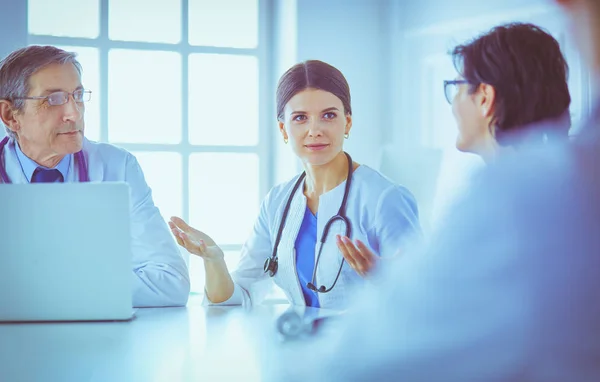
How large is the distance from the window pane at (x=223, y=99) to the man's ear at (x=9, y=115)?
1.17m

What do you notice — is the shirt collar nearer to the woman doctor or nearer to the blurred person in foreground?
the woman doctor

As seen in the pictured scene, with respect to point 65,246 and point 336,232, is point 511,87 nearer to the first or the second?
point 65,246

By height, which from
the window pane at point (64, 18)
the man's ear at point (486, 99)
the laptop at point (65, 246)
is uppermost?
the window pane at point (64, 18)

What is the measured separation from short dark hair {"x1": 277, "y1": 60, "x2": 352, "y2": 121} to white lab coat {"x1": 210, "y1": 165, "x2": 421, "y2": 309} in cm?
24

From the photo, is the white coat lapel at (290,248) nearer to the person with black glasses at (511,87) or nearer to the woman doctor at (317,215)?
the woman doctor at (317,215)

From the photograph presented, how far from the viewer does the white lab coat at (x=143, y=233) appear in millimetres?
1381

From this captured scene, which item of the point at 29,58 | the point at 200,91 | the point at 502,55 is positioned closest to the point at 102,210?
the point at 502,55

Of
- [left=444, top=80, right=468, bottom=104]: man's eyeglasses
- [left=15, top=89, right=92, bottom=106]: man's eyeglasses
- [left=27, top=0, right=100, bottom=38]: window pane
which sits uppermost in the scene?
[left=27, top=0, right=100, bottom=38]: window pane

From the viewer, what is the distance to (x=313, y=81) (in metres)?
1.84

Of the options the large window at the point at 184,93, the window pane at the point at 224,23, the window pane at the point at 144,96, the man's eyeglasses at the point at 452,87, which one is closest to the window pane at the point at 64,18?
the large window at the point at 184,93

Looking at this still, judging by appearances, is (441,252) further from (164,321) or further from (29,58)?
(29,58)

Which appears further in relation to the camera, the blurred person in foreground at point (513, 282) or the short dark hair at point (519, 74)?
the short dark hair at point (519, 74)

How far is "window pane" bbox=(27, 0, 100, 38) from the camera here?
275cm

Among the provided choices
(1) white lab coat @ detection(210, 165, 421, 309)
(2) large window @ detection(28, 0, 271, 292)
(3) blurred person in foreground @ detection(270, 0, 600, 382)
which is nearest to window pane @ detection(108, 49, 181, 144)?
(2) large window @ detection(28, 0, 271, 292)
